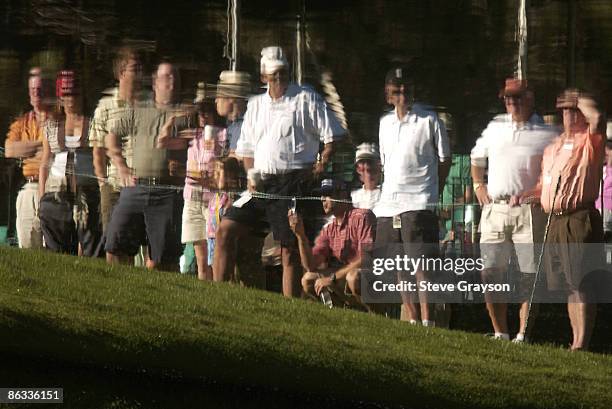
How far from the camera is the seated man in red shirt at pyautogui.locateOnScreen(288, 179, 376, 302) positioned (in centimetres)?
502

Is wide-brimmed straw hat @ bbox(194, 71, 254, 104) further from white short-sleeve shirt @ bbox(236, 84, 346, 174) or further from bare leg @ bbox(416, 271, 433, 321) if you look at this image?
bare leg @ bbox(416, 271, 433, 321)

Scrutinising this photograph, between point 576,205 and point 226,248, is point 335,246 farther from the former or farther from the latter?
point 576,205

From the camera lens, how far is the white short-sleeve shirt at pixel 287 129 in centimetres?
505

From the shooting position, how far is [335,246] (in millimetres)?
5074

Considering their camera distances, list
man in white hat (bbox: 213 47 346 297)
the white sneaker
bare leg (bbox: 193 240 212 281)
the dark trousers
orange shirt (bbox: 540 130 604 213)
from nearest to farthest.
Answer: orange shirt (bbox: 540 130 604 213)
the white sneaker
man in white hat (bbox: 213 47 346 297)
bare leg (bbox: 193 240 212 281)
the dark trousers

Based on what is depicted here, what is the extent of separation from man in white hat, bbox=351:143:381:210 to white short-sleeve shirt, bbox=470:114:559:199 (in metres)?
0.34

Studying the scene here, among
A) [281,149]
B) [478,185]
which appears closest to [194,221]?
[281,149]

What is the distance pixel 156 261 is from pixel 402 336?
0.95 metres

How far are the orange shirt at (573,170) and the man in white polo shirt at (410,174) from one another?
0.35 meters

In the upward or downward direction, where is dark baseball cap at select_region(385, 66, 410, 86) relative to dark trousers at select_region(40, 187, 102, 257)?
upward

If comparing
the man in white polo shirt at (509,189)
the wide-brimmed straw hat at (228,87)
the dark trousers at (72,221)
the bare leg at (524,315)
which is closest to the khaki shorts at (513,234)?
the man in white polo shirt at (509,189)

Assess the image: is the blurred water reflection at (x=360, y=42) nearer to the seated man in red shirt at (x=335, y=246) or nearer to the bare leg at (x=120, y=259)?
the seated man in red shirt at (x=335, y=246)

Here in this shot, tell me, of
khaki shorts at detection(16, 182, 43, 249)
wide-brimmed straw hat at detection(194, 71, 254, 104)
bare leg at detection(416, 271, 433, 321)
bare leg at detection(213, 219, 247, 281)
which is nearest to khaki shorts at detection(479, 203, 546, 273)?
bare leg at detection(416, 271, 433, 321)

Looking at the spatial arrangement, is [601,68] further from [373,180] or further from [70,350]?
[70,350]
